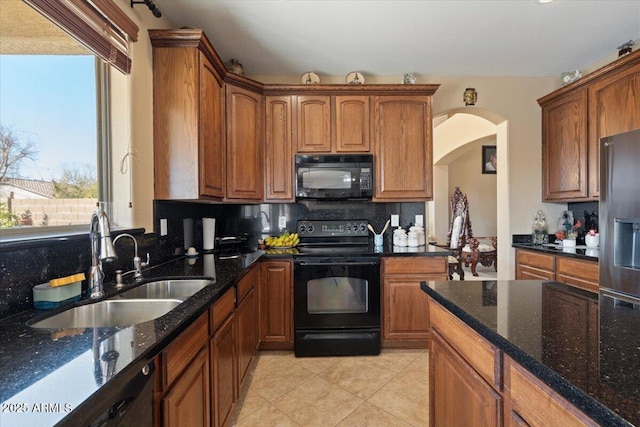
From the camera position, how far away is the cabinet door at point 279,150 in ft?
→ 9.23

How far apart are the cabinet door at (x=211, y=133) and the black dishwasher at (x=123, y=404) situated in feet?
4.70

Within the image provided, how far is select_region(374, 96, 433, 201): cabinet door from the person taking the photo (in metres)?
2.80

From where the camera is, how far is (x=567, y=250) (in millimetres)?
2629

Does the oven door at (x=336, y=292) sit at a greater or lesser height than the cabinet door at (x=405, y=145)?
lesser

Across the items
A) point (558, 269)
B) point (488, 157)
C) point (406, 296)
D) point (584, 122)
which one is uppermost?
point (488, 157)

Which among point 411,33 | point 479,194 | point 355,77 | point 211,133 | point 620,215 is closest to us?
point 620,215

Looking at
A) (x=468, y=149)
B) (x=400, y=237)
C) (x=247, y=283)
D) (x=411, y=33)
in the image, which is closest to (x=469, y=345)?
(x=247, y=283)

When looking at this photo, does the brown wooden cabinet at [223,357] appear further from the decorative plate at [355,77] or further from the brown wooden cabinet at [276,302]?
the decorative plate at [355,77]

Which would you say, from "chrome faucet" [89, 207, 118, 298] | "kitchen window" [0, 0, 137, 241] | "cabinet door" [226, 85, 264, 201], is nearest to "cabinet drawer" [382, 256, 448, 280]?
"cabinet door" [226, 85, 264, 201]

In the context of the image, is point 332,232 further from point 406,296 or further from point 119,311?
point 119,311

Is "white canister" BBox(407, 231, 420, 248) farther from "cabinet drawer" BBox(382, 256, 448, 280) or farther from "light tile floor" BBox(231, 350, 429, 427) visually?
"light tile floor" BBox(231, 350, 429, 427)

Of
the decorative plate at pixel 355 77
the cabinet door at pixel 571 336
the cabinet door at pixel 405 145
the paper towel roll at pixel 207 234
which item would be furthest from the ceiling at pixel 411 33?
the cabinet door at pixel 571 336

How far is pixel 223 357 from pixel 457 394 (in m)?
1.12

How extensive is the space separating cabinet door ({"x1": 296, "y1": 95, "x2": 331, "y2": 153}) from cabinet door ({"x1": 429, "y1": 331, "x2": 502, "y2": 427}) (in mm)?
1997
